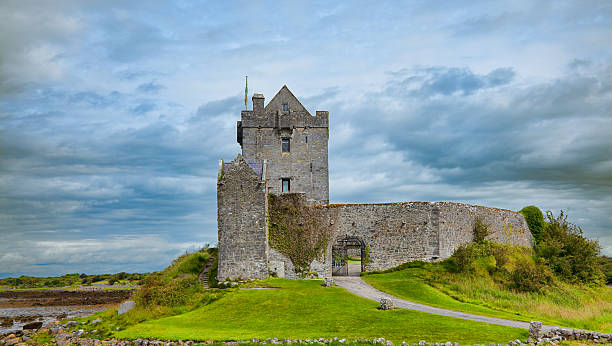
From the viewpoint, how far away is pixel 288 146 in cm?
4166

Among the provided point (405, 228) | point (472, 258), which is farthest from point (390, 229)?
point (472, 258)

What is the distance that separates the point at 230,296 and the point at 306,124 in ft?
65.4

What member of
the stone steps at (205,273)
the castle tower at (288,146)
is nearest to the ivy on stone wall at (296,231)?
the stone steps at (205,273)

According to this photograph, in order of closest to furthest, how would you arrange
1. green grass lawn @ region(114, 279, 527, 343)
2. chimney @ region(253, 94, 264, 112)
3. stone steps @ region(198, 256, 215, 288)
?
green grass lawn @ region(114, 279, 527, 343) → stone steps @ region(198, 256, 215, 288) → chimney @ region(253, 94, 264, 112)

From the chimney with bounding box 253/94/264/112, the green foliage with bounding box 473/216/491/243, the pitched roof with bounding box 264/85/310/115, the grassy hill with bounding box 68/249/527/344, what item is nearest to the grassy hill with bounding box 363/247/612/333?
the green foliage with bounding box 473/216/491/243

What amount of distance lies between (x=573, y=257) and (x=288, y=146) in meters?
23.8

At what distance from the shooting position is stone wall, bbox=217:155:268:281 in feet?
98.3

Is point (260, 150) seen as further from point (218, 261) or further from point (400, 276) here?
point (400, 276)

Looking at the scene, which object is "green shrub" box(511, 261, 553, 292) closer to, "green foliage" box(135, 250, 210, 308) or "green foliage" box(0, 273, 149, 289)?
"green foliage" box(135, 250, 210, 308)

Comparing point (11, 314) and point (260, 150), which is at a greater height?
point (260, 150)

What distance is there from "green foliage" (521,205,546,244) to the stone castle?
2.73 feet

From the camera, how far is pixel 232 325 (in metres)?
20.7

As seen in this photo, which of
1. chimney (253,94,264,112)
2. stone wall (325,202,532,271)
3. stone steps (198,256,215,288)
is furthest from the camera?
chimney (253,94,264,112)

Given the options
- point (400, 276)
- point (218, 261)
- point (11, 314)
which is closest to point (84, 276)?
point (11, 314)
